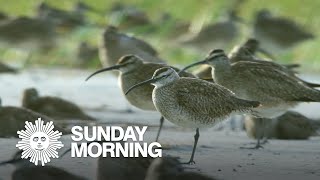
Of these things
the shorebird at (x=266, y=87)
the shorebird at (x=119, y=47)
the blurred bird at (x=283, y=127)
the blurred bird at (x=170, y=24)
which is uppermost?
the blurred bird at (x=170, y=24)

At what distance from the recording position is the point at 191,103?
628cm

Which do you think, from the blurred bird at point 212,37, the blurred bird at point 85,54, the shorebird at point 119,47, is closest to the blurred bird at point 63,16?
the blurred bird at point 85,54

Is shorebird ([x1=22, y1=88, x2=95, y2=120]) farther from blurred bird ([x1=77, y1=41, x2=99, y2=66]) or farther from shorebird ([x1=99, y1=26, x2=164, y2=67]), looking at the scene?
blurred bird ([x1=77, y1=41, x2=99, y2=66])

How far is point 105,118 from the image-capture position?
8.76 m

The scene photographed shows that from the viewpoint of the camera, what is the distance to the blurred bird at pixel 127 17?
49.6 ft

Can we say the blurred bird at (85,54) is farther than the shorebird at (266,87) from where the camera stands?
Yes

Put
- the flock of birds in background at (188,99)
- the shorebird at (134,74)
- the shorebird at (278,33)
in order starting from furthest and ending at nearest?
the shorebird at (278,33)
the shorebird at (134,74)
the flock of birds in background at (188,99)

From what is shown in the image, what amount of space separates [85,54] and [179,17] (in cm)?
262

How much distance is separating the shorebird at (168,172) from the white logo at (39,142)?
63 centimetres

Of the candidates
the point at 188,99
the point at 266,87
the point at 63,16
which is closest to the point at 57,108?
the point at 266,87

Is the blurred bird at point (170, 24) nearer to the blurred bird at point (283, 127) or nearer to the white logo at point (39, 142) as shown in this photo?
the blurred bird at point (283, 127)

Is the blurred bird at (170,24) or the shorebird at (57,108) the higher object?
the blurred bird at (170,24)

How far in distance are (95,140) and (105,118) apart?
1.98 meters

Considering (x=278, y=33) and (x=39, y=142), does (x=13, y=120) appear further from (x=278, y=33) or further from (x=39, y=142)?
(x=278, y=33)
